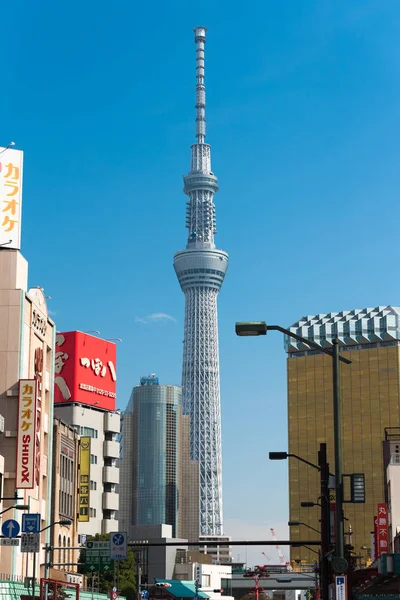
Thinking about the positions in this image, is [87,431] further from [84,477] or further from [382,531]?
[382,531]

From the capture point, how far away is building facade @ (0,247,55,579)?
282ft

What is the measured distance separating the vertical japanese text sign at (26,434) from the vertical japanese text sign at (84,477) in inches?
1730

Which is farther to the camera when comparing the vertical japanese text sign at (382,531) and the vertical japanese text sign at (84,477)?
the vertical japanese text sign at (84,477)

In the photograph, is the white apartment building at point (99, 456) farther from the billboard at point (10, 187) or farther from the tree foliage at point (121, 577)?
the billboard at point (10, 187)

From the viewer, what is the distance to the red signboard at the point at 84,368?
550 ft

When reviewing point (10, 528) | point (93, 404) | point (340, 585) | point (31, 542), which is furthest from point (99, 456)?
point (340, 585)

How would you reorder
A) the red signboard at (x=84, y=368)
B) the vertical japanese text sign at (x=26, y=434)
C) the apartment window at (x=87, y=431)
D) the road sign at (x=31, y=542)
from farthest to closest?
the apartment window at (x=87, y=431)
the red signboard at (x=84, y=368)
the vertical japanese text sign at (x=26, y=434)
the road sign at (x=31, y=542)

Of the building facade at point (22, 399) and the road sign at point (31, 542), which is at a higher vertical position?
the building facade at point (22, 399)

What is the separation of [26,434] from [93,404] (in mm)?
89153

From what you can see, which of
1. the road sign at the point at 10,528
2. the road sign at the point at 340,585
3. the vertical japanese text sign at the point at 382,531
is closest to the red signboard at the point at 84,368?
the vertical japanese text sign at the point at 382,531

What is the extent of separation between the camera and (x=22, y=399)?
87.4 meters

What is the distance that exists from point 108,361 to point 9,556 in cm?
9092

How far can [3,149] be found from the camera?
96.4m

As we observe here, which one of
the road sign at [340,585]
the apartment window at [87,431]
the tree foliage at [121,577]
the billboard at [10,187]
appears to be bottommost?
the tree foliage at [121,577]
